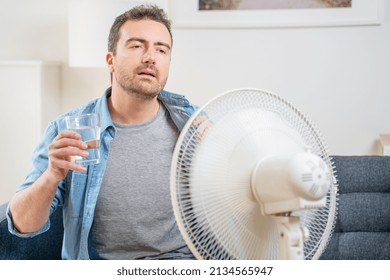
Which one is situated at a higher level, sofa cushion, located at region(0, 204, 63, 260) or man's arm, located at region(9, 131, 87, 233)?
man's arm, located at region(9, 131, 87, 233)

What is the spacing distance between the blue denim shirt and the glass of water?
159 millimetres

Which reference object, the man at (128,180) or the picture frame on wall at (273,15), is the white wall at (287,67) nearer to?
the picture frame on wall at (273,15)

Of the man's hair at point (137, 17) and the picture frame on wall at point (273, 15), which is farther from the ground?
the man's hair at point (137, 17)

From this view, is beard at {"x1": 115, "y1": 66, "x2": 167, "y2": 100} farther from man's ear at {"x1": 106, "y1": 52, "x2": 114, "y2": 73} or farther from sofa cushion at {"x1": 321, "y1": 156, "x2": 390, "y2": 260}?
sofa cushion at {"x1": 321, "y1": 156, "x2": 390, "y2": 260}

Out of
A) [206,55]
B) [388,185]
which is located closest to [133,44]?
[388,185]

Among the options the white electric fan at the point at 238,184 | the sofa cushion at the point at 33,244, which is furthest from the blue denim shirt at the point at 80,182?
the white electric fan at the point at 238,184

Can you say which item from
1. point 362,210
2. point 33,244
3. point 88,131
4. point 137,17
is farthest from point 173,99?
point 362,210

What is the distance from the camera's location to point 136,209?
3.98 feet

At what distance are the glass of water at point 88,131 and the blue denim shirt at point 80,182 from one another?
0.52 feet

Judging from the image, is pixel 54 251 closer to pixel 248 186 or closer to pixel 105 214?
pixel 105 214

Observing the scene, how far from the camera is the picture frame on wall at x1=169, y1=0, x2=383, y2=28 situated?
2205 mm

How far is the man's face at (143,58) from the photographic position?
49.2 inches

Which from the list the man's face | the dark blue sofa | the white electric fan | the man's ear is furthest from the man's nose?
the dark blue sofa

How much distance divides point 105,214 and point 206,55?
4.08 feet
